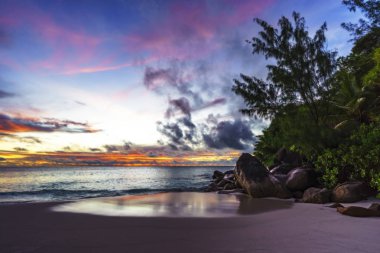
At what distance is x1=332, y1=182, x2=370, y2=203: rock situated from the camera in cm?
1075

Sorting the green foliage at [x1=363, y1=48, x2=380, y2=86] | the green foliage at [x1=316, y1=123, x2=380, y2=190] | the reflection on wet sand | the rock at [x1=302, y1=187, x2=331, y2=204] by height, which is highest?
the green foliage at [x1=363, y1=48, x2=380, y2=86]

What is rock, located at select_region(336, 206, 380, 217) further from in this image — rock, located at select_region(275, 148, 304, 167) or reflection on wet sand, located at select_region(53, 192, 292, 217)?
rock, located at select_region(275, 148, 304, 167)

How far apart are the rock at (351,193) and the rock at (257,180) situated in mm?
2812

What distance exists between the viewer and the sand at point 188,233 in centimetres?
477

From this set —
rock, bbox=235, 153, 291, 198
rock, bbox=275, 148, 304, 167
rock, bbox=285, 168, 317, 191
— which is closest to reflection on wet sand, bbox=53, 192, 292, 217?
rock, bbox=235, 153, 291, 198

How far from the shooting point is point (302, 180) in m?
14.2

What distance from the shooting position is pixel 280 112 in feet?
69.7

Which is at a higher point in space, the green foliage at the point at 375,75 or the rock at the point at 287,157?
the green foliage at the point at 375,75

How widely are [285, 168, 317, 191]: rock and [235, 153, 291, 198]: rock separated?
0.51 metres

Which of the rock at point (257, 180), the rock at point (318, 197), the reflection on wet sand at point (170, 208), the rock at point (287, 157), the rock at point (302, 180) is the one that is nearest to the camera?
the reflection on wet sand at point (170, 208)

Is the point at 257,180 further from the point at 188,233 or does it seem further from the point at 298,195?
the point at 188,233

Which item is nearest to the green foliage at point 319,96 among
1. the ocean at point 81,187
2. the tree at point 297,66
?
the tree at point 297,66

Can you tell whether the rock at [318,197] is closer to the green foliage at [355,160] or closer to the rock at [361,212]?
the green foliage at [355,160]

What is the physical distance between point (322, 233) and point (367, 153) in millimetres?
7714
